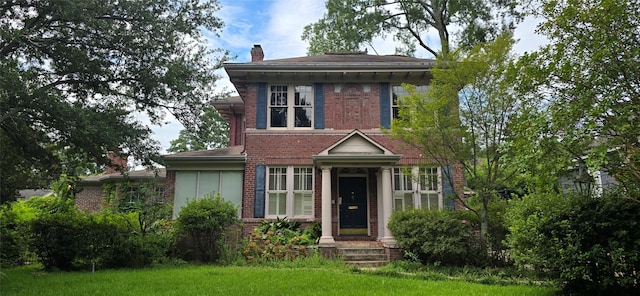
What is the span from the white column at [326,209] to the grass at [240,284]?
88.5 inches

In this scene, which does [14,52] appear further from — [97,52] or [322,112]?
[322,112]

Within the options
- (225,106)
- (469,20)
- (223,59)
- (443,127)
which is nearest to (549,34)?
(443,127)

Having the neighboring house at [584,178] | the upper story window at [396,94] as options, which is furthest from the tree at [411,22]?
the neighboring house at [584,178]

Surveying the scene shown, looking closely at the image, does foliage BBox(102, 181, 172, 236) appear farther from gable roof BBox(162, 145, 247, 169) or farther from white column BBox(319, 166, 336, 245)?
white column BBox(319, 166, 336, 245)

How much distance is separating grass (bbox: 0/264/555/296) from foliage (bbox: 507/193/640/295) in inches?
31.4

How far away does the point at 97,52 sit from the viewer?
884 cm

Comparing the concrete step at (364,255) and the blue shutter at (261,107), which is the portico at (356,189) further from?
the blue shutter at (261,107)

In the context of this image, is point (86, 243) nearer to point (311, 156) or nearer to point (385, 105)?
point (311, 156)

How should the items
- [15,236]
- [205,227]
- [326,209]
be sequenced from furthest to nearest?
1. [326,209]
2. [205,227]
3. [15,236]

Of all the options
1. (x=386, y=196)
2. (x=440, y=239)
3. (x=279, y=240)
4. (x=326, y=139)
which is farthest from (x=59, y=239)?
(x=440, y=239)

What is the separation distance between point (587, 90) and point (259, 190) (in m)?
9.67

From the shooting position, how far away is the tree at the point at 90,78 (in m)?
7.85

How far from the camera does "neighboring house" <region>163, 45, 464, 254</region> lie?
12.9 metres

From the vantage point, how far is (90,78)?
885 cm
